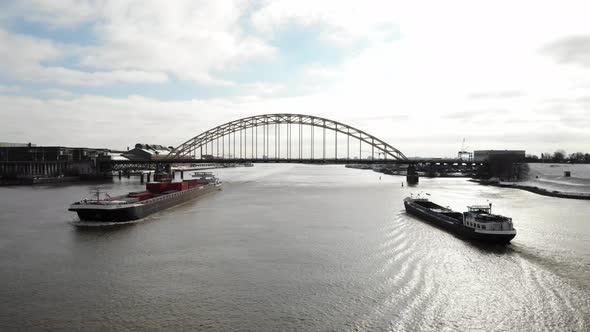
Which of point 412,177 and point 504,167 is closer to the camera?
point 412,177

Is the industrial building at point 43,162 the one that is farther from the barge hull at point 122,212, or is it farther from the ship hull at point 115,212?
the ship hull at point 115,212

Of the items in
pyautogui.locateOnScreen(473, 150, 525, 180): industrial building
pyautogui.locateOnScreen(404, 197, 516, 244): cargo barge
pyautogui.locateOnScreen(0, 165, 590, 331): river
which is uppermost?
pyautogui.locateOnScreen(473, 150, 525, 180): industrial building

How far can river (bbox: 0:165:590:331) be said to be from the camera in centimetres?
1538

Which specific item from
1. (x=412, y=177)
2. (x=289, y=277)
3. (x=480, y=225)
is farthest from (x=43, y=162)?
(x=480, y=225)

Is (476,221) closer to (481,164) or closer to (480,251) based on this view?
(480,251)

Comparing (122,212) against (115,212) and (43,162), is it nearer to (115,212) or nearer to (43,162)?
(115,212)

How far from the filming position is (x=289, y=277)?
2019 centimetres

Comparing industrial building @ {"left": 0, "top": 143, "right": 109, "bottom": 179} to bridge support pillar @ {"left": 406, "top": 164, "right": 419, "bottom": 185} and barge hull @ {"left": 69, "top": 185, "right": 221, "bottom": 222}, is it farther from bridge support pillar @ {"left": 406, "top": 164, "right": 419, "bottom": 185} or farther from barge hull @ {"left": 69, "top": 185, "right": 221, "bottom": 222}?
bridge support pillar @ {"left": 406, "top": 164, "right": 419, "bottom": 185}

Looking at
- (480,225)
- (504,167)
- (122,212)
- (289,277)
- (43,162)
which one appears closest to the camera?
(289,277)

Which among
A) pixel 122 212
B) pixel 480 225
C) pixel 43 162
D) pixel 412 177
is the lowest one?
pixel 480 225

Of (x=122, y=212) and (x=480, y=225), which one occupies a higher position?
(x=122, y=212)

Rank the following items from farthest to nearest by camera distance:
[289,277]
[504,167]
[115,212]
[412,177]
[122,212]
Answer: [504,167], [412,177], [122,212], [115,212], [289,277]

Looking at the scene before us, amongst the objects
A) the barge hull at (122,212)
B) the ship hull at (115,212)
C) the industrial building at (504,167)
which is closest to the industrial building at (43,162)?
the barge hull at (122,212)

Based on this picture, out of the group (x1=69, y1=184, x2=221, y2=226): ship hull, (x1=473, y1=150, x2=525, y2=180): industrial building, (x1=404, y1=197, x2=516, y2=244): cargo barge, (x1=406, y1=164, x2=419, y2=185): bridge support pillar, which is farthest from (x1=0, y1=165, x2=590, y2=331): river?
(x1=473, y1=150, x2=525, y2=180): industrial building
